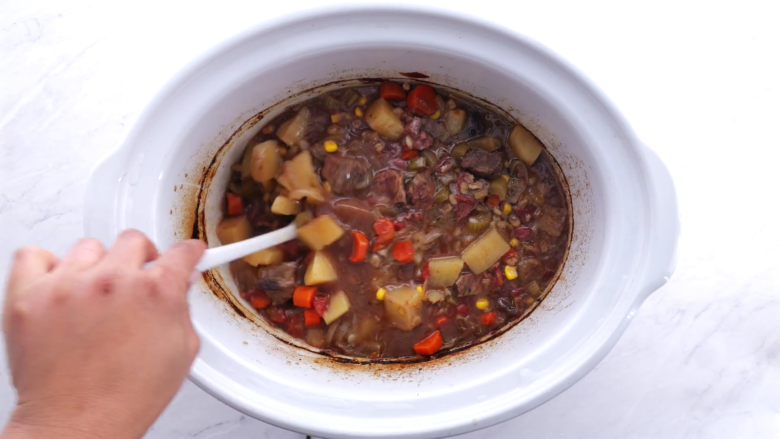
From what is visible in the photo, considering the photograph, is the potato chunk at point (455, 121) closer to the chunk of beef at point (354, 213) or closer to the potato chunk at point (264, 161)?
the chunk of beef at point (354, 213)

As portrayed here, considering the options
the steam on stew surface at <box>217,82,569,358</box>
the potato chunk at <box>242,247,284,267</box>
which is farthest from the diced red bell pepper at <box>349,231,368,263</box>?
the potato chunk at <box>242,247,284,267</box>

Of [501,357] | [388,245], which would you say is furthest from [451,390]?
[388,245]

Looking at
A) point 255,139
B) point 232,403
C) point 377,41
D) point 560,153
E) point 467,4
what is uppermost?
point 467,4

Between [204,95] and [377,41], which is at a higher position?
[377,41]

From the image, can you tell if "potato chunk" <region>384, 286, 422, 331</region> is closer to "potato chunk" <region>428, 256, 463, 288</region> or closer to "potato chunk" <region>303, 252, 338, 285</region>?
"potato chunk" <region>428, 256, 463, 288</region>

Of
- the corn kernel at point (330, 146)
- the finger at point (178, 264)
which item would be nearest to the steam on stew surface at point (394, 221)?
the corn kernel at point (330, 146)

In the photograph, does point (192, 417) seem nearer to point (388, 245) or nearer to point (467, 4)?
point (388, 245)

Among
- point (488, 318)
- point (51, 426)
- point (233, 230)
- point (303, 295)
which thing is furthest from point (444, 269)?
point (51, 426)

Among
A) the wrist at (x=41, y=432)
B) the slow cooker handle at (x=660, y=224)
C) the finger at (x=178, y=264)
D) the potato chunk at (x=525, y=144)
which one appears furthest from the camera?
the potato chunk at (x=525, y=144)
